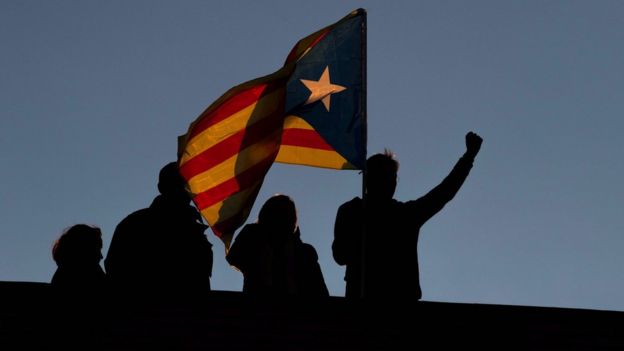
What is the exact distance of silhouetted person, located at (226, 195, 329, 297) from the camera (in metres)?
7.19

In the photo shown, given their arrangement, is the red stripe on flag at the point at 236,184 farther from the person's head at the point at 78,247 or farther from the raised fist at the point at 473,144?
the raised fist at the point at 473,144

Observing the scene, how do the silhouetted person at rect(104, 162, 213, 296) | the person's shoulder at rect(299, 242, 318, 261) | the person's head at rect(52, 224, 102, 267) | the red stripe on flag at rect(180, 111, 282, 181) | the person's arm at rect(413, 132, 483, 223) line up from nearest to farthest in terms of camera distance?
the person's head at rect(52, 224, 102, 267) → the person's arm at rect(413, 132, 483, 223) → the silhouetted person at rect(104, 162, 213, 296) → the person's shoulder at rect(299, 242, 318, 261) → the red stripe on flag at rect(180, 111, 282, 181)

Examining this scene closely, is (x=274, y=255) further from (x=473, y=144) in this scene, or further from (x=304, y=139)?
(x=473, y=144)

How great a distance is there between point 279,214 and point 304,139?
0.85 meters

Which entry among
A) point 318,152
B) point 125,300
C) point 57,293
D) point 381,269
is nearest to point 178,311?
point 125,300

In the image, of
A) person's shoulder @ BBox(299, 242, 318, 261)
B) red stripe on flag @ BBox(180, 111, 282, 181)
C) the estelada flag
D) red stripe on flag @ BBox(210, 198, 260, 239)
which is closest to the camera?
person's shoulder @ BBox(299, 242, 318, 261)

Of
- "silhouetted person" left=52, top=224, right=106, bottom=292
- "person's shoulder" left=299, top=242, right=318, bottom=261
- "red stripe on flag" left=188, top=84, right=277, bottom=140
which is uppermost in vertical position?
"red stripe on flag" left=188, top=84, right=277, bottom=140

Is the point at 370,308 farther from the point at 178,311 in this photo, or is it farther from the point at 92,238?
the point at 92,238

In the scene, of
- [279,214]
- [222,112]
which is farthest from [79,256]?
[222,112]

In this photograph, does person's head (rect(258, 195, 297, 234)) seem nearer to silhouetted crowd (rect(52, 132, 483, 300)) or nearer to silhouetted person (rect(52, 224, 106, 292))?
silhouetted crowd (rect(52, 132, 483, 300))

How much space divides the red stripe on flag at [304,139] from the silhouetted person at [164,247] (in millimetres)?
879

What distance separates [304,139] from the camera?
25.8 feet

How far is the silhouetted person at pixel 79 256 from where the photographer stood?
22.1 ft

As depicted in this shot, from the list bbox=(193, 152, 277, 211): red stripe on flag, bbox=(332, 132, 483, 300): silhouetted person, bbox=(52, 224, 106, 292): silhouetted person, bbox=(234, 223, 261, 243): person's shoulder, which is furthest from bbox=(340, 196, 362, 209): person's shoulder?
bbox=(52, 224, 106, 292): silhouetted person
